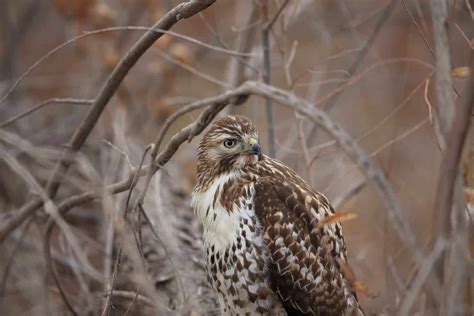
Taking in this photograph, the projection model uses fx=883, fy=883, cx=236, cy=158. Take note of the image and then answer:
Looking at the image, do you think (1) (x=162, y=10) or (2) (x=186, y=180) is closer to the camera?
(2) (x=186, y=180)

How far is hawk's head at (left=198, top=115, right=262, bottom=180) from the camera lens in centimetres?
450

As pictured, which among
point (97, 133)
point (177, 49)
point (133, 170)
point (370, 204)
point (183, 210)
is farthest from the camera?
point (370, 204)

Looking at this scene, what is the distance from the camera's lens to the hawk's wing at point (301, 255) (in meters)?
4.35

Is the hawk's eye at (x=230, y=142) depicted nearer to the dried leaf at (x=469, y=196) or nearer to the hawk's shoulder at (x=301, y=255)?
the hawk's shoulder at (x=301, y=255)

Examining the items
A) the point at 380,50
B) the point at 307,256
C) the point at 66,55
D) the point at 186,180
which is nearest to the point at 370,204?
the point at 380,50

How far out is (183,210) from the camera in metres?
6.21

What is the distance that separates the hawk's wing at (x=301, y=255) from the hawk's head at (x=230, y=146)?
0.78 feet

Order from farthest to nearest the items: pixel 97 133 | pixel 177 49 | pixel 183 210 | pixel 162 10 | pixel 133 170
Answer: pixel 162 10 → pixel 97 133 → pixel 177 49 → pixel 183 210 → pixel 133 170

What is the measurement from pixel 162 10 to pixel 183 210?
85.6 inches

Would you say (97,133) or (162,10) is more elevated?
(162,10)

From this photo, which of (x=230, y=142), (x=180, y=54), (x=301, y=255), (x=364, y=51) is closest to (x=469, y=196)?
(x=301, y=255)

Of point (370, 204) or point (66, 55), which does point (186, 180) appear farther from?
point (66, 55)

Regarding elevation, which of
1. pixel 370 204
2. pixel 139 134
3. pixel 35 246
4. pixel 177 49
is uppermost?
pixel 177 49

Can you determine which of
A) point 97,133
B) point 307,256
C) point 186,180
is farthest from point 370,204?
point 307,256
